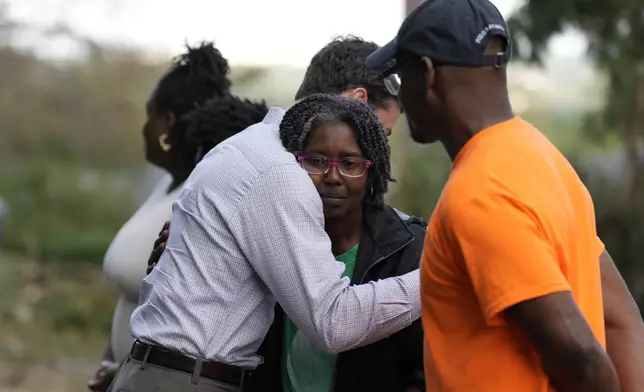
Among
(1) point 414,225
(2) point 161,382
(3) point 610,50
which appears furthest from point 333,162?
(3) point 610,50

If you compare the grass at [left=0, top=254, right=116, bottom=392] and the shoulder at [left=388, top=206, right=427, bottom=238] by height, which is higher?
the shoulder at [left=388, top=206, right=427, bottom=238]

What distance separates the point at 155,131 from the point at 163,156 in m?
0.10

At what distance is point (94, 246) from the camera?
35.5 feet

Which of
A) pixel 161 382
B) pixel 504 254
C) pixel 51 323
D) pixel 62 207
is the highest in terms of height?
pixel 504 254

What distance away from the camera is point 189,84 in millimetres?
3984

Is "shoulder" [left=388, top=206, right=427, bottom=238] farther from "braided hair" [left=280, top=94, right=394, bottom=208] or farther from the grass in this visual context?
the grass

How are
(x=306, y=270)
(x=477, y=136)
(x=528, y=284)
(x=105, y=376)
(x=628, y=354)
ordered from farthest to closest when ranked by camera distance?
(x=105, y=376) < (x=306, y=270) < (x=628, y=354) < (x=477, y=136) < (x=528, y=284)

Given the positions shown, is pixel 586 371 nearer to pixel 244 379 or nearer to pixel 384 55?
pixel 384 55

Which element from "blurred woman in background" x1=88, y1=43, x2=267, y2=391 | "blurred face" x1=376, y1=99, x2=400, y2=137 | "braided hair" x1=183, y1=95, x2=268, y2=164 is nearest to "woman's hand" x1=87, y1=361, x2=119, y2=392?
"blurred woman in background" x1=88, y1=43, x2=267, y2=391

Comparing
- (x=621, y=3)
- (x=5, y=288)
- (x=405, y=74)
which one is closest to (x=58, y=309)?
(x=5, y=288)

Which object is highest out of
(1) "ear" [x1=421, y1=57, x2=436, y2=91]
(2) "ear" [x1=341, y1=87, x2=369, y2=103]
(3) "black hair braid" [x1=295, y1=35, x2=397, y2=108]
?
(1) "ear" [x1=421, y1=57, x2=436, y2=91]

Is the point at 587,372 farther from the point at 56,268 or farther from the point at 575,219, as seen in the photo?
the point at 56,268

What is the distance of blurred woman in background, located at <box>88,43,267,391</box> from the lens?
377 centimetres

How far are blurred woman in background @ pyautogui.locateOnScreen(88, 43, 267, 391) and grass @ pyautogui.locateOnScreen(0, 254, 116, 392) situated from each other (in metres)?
4.49
